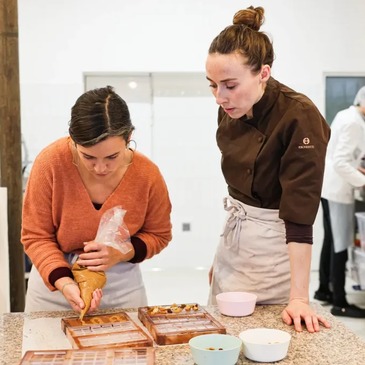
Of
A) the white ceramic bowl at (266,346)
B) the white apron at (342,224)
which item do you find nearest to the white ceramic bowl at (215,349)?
the white ceramic bowl at (266,346)

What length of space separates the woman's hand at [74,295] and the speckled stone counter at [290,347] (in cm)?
8

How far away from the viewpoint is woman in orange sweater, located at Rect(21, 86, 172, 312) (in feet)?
4.98

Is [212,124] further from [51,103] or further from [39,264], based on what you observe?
[39,264]

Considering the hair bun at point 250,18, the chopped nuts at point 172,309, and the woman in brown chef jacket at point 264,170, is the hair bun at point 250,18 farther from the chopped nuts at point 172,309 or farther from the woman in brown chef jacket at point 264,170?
the chopped nuts at point 172,309

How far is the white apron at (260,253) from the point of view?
1670 mm

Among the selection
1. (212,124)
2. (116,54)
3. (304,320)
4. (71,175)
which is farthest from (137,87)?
(304,320)

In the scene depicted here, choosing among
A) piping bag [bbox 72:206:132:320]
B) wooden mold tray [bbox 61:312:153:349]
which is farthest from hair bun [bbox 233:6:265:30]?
wooden mold tray [bbox 61:312:153:349]

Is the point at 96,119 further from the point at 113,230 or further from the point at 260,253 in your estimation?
the point at 260,253

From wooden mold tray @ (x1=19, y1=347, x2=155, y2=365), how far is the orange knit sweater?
0.40 m

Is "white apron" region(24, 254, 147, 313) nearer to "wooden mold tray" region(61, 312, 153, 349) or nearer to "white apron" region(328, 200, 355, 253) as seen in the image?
"wooden mold tray" region(61, 312, 153, 349)

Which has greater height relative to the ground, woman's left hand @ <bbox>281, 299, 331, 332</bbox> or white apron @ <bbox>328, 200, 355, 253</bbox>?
woman's left hand @ <bbox>281, 299, 331, 332</bbox>

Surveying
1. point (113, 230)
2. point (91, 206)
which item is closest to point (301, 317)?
point (113, 230)

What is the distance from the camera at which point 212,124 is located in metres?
5.14

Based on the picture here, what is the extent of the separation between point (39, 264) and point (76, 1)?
372 cm
